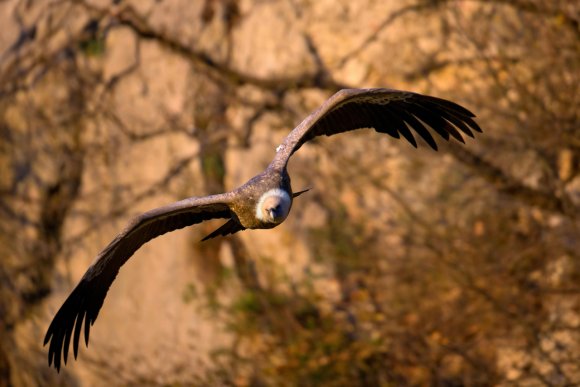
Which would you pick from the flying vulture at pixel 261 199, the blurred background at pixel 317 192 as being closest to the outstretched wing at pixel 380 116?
the flying vulture at pixel 261 199

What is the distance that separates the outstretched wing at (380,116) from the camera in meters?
4.58

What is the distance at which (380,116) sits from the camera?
16.6ft

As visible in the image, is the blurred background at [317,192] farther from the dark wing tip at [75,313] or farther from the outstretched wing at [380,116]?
the dark wing tip at [75,313]

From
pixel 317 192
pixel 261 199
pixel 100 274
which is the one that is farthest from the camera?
pixel 317 192

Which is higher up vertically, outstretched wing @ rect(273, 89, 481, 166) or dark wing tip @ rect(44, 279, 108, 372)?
outstretched wing @ rect(273, 89, 481, 166)

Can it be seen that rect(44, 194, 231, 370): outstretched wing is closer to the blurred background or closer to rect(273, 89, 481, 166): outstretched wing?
rect(273, 89, 481, 166): outstretched wing

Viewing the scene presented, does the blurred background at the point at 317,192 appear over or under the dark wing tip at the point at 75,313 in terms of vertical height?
over

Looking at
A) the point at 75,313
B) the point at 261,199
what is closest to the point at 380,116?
the point at 261,199

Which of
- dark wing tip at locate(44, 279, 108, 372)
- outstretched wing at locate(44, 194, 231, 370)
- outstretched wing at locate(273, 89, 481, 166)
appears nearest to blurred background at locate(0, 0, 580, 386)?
outstretched wing at locate(273, 89, 481, 166)

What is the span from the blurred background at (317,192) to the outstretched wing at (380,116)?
99 centimetres

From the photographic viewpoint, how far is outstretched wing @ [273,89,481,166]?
15.0ft

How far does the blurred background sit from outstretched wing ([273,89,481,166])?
3.26 ft

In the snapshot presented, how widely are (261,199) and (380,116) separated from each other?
939 millimetres

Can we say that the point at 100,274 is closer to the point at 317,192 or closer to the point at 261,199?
the point at 261,199
